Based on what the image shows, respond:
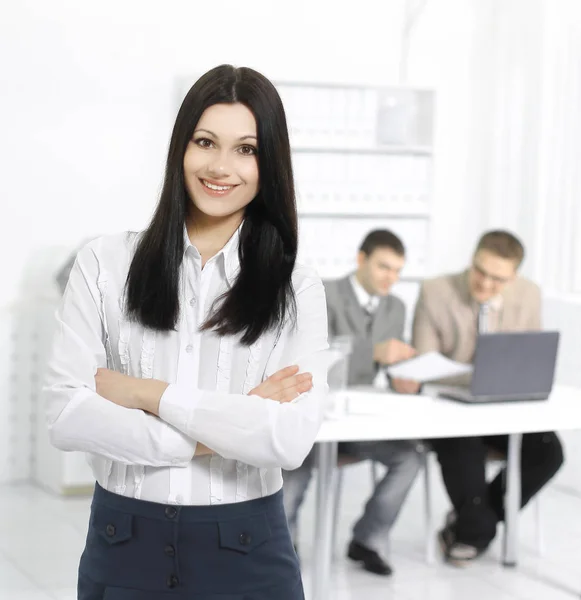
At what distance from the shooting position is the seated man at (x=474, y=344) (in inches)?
169

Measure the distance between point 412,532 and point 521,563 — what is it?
0.59 metres

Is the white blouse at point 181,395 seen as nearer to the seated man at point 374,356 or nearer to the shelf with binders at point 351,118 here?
the seated man at point 374,356

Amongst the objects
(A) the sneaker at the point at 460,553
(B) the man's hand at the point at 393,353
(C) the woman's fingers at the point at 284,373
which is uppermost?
(C) the woman's fingers at the point at 284,373

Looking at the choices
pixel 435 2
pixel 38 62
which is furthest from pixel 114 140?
pixel 435 2

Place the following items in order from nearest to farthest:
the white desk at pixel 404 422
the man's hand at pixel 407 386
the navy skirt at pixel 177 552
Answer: the navy skirt at pixel 177 552 < the white desk at pixel 404 422 < the man's hand at pixel 407 386

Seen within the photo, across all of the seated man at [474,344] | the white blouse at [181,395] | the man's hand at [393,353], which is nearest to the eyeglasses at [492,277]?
the seated man at [474,344]

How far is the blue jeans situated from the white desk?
301mm

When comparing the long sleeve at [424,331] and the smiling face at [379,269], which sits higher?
the smiling face at [379,269]

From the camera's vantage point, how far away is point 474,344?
14.9 ft

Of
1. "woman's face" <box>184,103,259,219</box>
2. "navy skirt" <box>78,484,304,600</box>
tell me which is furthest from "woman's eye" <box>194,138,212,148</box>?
"navy skirt" <box>78,484,304,600</box>

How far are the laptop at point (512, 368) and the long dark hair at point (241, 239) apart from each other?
7.20ft

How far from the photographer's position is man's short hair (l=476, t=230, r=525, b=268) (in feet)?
14.5

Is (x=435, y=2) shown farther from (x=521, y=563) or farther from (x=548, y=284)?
(x=521, y=563)

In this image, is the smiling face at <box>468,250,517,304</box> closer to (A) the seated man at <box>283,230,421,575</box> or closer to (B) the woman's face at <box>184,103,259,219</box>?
(A) the seated man at <box>283,230,421,575</box>
